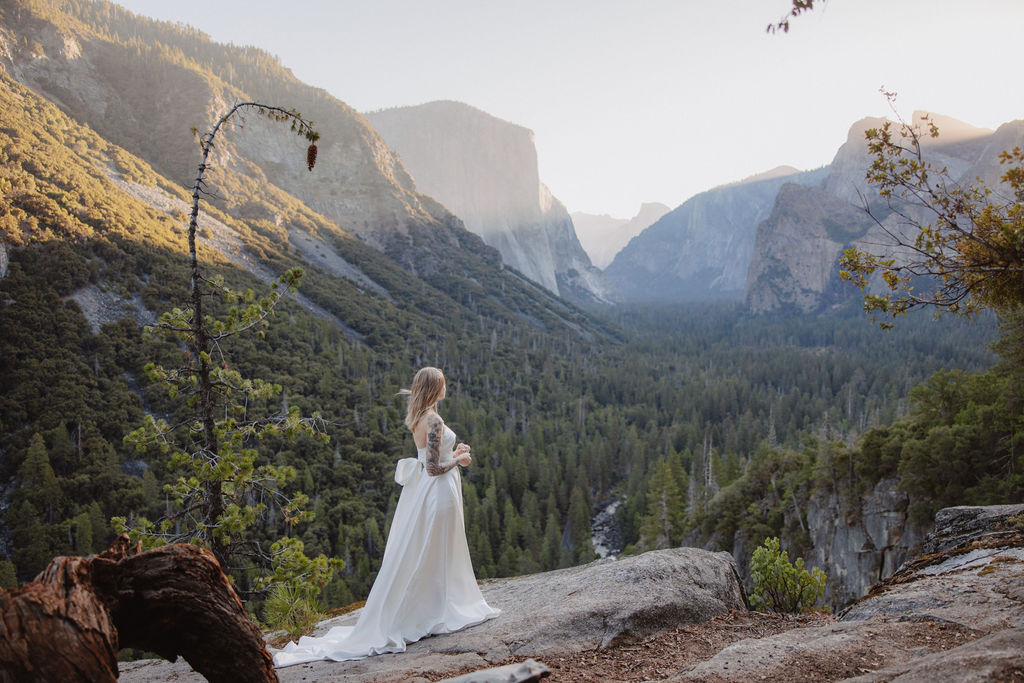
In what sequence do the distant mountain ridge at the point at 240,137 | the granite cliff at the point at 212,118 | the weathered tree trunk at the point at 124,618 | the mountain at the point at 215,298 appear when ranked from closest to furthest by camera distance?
the weathered tree trunk at the point at 124,618
the mountain at the point at 215,298
the granite cliff at the point at 212,118
the distant mountain ridge at the point at 240,137

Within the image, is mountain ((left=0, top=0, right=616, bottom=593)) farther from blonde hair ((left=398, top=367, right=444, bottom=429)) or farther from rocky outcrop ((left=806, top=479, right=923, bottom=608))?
rocky outcrop ((left=806, top=479, right=923, bottom=608))

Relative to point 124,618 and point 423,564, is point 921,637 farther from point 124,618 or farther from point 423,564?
point 124,618

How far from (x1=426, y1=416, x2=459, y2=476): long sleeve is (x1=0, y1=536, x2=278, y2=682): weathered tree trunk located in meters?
2.97

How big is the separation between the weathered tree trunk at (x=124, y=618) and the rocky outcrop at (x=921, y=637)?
11.7 feet

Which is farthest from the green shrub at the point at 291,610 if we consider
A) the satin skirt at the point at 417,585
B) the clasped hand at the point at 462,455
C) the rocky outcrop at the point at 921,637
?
the rocky outcrop at the point at 921,637

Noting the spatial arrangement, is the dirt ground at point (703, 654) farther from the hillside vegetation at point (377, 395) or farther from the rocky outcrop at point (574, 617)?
the hillside vegetation at point (377, 395)

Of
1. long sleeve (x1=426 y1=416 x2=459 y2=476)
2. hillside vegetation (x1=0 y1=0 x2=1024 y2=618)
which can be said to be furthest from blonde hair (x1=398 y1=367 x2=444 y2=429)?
hillside vegetation (x1=0 y1=0 x2=1024 y2=618)

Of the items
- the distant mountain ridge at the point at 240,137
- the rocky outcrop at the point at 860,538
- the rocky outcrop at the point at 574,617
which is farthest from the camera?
the distant mountain ridge at the point at 240,137

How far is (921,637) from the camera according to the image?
16.3ft

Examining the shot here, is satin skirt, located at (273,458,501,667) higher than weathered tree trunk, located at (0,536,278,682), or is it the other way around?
weathered tree trunk, located at (0,536,278,682)

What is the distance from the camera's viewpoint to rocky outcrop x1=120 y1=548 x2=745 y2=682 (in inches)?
223

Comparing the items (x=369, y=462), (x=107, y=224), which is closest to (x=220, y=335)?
(x=369, y=462)

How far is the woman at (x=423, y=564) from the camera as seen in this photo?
21.2ft

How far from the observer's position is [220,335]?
7988mm
